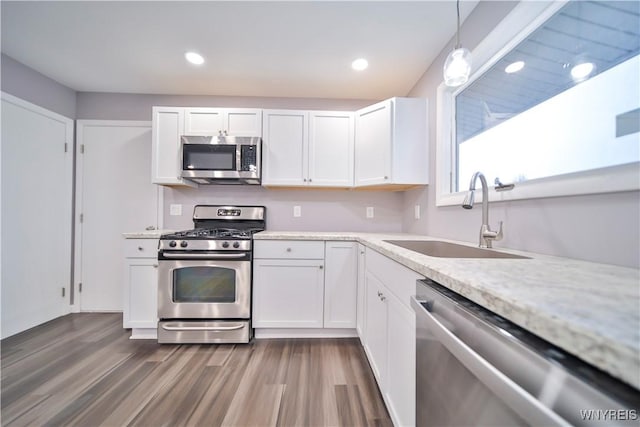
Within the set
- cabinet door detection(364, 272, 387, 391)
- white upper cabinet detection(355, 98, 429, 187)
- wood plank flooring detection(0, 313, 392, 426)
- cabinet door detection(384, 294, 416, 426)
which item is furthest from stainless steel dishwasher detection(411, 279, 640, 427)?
white upper cabinet detection(355, 98, 429, 187)

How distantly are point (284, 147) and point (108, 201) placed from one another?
2072 mm

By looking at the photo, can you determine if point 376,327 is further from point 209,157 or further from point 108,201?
point 108,201

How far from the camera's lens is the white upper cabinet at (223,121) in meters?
2.29

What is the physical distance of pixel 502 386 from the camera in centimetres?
40

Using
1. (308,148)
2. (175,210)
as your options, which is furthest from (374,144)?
(175,210)

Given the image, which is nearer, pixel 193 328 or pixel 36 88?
pixel 193 328

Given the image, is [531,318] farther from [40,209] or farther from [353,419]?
[40,209]

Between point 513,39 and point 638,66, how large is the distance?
0.71m

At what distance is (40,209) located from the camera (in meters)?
2.24

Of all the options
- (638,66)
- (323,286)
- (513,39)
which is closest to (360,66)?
(513,39)

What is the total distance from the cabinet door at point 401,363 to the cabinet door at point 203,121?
220cm

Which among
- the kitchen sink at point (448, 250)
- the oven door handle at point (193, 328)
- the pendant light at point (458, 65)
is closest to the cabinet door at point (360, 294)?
the kitchen sink at point (448, 250)

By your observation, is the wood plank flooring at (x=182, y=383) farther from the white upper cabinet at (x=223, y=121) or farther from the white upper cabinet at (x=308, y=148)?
the white upper cabinet at (x=223, y=121)

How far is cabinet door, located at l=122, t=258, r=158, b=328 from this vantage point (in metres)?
2.01
